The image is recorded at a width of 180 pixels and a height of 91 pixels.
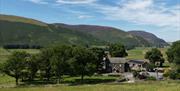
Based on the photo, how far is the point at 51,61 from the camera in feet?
314

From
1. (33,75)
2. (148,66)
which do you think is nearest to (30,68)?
Result: (33,75)

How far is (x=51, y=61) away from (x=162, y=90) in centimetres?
4219

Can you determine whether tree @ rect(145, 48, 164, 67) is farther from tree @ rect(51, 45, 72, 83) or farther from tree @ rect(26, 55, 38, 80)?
tree @ rect(26, 55, 38, 80)

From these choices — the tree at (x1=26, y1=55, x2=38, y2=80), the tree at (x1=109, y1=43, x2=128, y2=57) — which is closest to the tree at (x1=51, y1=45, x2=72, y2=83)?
the tree at (x1=26, y1=55, x2=38, y2=80)

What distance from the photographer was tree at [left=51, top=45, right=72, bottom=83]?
311 feet

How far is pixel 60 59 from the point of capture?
95.8m

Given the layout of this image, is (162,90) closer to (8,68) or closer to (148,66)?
(8,68)

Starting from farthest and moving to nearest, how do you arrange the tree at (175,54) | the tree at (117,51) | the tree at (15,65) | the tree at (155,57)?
the tree at (117,51)
the tree at (155,57)
the tree at (175,54)
the tree at (15,65)

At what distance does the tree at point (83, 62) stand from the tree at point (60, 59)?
87.3 inches

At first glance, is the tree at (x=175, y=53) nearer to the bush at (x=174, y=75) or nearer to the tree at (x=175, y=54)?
the tree at (x=175, y=54)

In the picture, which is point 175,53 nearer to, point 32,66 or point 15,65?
point 32,66

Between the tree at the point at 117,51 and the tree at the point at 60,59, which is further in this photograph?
the tree at the point at 117,51

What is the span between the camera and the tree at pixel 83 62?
320 feet

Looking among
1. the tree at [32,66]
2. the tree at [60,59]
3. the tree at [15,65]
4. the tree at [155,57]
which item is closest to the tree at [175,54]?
the tree at [155,57]
